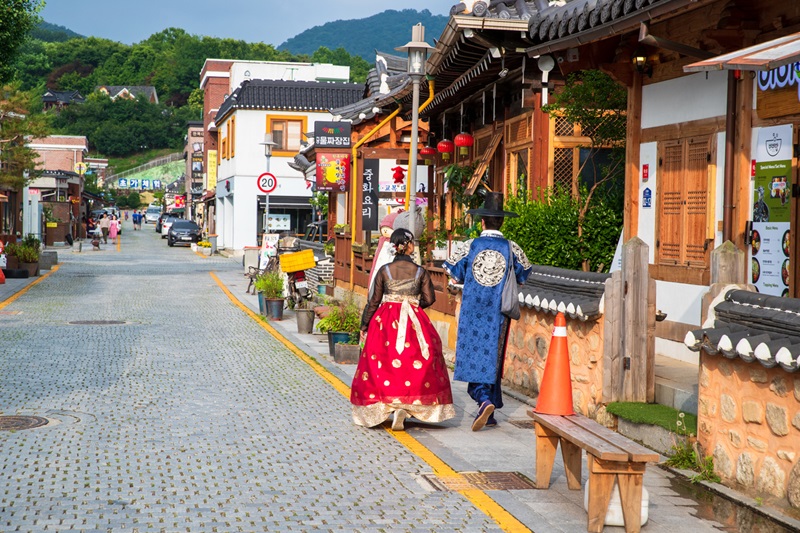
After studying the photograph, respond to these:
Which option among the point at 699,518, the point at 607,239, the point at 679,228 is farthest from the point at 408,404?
the point at 607,239

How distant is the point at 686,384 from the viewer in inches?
357

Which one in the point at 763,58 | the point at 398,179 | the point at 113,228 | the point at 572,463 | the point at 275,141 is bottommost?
the point at 572,463

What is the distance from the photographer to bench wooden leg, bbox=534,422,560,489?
6953mm

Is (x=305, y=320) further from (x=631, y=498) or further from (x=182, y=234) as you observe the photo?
(x=182, y=234)

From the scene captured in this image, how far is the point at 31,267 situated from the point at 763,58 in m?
26.2

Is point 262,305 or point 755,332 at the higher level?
point 755,332

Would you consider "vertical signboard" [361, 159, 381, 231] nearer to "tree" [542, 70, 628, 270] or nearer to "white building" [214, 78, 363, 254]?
"tree" [542, 70, 628, 270]

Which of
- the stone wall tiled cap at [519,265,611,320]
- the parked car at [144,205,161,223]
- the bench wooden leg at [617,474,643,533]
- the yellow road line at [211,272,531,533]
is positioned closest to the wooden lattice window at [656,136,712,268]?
the stone wall tiled cap at [519,265,611,320]

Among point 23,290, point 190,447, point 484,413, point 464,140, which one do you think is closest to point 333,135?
point 23,290

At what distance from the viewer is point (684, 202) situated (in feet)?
36.9

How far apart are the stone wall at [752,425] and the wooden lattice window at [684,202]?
3.82 meters

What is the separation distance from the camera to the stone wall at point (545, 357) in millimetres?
9305

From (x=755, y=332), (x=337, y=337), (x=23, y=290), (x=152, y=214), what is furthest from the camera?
(x=152, y=214)

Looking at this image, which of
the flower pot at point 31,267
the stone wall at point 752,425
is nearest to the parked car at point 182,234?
the flower pot at point 31,267
